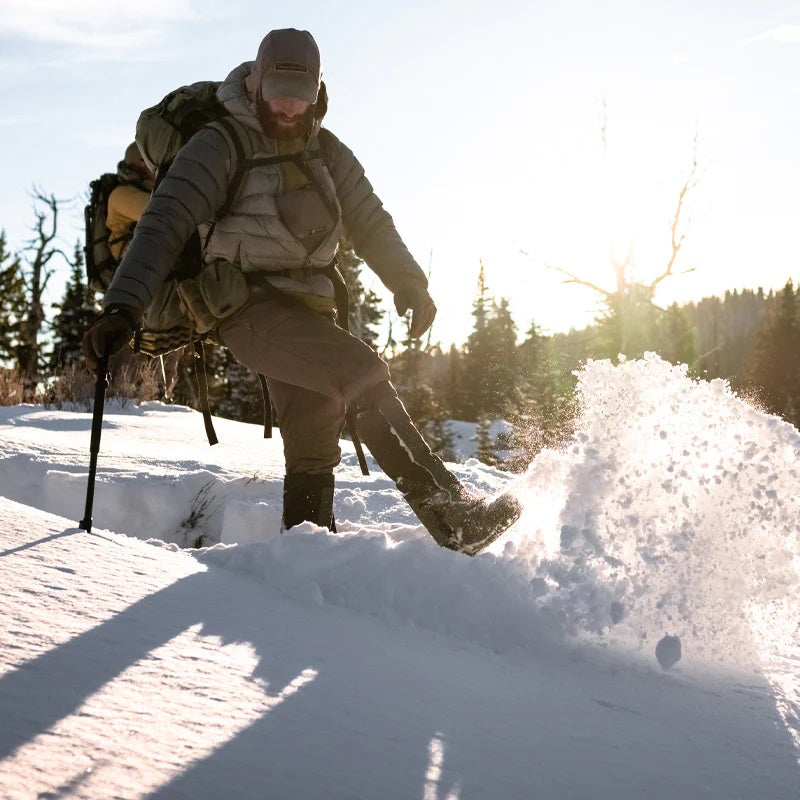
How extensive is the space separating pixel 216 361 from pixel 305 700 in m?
22.0

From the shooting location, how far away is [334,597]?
1.98 m

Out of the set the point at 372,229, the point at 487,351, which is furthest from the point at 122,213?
the point at 487,351

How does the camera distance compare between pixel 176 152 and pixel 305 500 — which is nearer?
pixel 176 152

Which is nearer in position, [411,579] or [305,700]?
[305,700]

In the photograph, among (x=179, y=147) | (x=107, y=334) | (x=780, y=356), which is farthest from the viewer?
(x=780, y=356)

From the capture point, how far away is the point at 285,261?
2664mm

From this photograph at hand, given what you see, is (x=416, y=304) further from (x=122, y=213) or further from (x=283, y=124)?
(x=122, y=213)

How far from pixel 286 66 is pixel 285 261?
0.64 metres

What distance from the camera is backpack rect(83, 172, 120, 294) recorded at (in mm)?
2867

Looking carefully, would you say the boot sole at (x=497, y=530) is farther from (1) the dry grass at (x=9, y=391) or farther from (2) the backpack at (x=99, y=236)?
(1) the dry grass at (x=9, y=391)

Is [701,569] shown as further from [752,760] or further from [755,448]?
[752,760]

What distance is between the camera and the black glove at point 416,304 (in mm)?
3004

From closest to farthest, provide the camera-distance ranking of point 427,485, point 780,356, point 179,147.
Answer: point 427,485, point 179,147, point 780,356

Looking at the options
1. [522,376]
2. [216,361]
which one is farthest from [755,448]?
[522,376]
